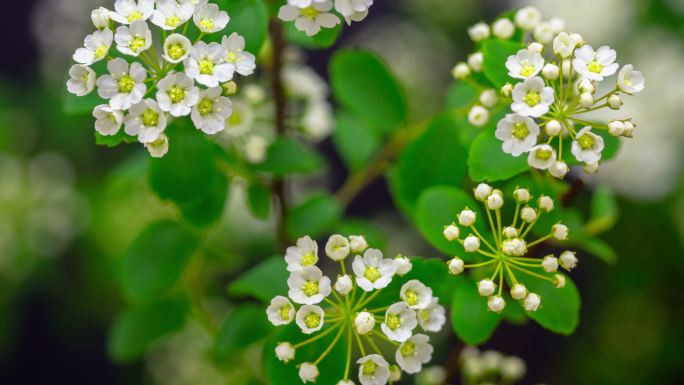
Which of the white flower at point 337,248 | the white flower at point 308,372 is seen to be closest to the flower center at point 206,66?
the white flower at point 337,248

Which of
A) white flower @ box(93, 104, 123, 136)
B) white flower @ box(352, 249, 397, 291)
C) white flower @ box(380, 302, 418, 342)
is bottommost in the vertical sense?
white flower @ box(380, 302, 418, 342)

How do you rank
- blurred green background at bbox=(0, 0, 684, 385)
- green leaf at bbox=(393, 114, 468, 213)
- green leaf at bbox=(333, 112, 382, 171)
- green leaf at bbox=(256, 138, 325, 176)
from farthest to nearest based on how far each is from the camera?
blurred green background at bbox=(0, 0, 684, 385), green leaf at bbox=(333, 112, 382, 171), green leaf at bbox=(256, 138, 325, 176), green leaf at bbox=(393, 114, 468, 213)

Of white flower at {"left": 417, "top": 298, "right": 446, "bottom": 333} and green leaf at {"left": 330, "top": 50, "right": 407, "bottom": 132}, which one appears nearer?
white flower at {"left": 417, "top": 298, "right": 446, "bottom": 333}

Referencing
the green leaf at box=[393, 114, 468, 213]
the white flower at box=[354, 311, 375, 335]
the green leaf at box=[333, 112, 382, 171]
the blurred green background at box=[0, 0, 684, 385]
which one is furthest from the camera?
the blurred green background at box=[0, 0, 684, 385]

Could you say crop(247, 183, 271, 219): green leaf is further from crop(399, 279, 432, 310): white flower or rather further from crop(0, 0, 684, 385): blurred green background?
crop(0, 0, 684, 385): blurred green background

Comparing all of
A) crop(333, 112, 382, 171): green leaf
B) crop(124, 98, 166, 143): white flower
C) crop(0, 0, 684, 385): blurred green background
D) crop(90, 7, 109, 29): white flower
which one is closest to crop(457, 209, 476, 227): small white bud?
crop(124, 98, 166, 143): white flower

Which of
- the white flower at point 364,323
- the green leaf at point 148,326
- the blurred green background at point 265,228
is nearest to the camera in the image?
the white flower at point 364,323

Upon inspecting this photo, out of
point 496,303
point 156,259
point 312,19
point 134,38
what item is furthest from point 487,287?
point 156,259

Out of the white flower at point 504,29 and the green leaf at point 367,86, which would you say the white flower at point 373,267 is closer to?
the white flower at point 504,29
